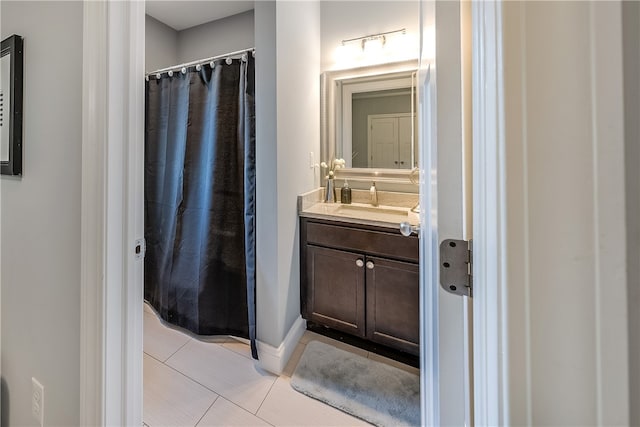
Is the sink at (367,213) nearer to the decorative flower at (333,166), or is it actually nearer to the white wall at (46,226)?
the decorative flower at (333,166)

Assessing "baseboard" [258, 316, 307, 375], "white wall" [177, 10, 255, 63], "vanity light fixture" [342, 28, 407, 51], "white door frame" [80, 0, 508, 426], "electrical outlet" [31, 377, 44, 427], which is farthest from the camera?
"white wall" [177, 10, 255, 63]

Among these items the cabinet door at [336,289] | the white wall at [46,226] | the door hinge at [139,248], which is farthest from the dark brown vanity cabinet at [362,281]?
the white wall at [46,226]

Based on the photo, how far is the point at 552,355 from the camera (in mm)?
293

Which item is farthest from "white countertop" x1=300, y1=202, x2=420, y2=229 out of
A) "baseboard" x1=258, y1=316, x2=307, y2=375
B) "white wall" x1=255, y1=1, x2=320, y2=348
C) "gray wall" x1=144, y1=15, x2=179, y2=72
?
"gray wall" x1=144, y1=15, x2=179, y2=72

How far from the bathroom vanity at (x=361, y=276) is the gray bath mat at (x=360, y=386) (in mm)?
152

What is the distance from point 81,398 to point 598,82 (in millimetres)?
1258

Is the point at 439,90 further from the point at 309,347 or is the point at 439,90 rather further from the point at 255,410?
the point at 309,347

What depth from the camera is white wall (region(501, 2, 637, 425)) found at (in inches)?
10.6

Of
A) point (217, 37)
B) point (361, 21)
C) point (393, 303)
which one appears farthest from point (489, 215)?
point (217, 37)

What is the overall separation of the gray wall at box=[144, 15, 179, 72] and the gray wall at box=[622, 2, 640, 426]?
298 centimetres

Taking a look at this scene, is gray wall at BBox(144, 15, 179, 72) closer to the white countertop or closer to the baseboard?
the white countertop

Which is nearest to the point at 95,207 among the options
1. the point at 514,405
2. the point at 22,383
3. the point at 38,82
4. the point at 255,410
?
the point at 38,82

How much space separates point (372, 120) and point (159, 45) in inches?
80.6

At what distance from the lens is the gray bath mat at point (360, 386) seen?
1.34 m
